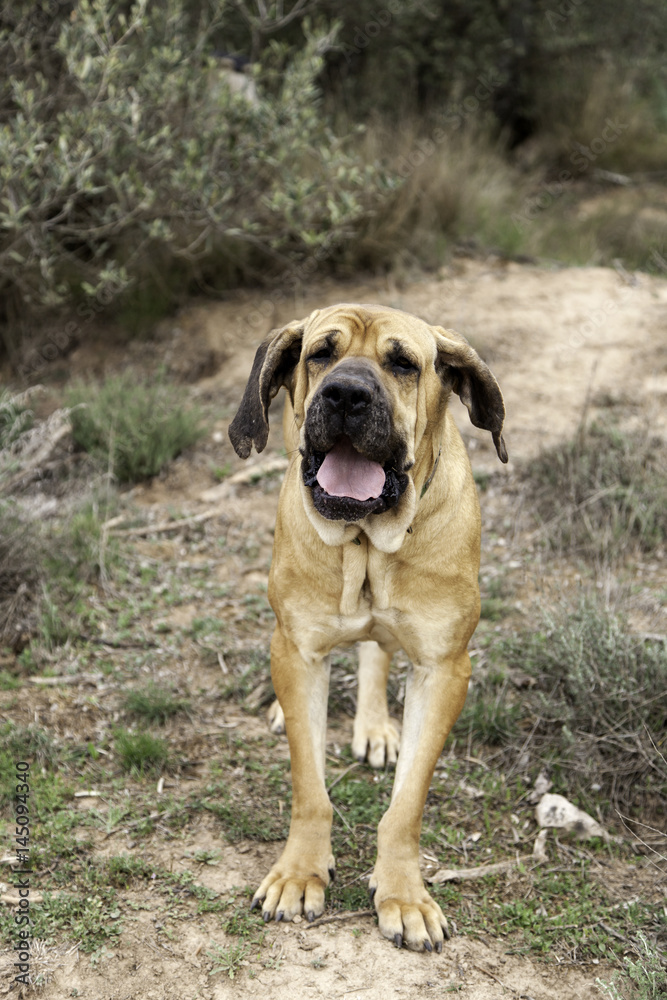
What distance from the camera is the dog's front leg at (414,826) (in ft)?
9.04

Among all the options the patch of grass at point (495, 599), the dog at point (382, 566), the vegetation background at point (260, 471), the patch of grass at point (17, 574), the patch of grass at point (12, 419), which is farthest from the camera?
the patch of grass at point (12, 419)

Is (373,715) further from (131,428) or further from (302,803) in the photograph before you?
(131,428)

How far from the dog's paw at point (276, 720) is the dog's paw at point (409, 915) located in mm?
980

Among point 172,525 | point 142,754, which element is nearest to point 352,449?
point 142,754

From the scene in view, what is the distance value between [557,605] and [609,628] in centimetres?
31

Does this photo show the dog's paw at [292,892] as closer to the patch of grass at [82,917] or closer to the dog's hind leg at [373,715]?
the patch of grass at [82,917]

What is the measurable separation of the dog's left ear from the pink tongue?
0.47 metres

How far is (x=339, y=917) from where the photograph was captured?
2836 millimetres

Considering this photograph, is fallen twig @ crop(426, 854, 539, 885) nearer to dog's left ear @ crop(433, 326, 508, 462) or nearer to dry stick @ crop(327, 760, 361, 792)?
dry stick @ crop(327, 760, 361, 792)

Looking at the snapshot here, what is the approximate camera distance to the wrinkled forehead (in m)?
2.80

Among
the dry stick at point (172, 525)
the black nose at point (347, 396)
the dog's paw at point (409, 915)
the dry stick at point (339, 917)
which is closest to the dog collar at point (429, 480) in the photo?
the black nose at point (347, 396)

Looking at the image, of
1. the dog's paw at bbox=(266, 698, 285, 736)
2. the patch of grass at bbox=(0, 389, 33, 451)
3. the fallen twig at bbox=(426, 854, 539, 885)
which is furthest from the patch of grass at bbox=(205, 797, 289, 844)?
the patch of grass at bbox=(0, 389, 33, 451)

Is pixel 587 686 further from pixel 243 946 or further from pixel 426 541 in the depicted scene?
pixel 243 946

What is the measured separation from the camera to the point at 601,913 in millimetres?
2912
